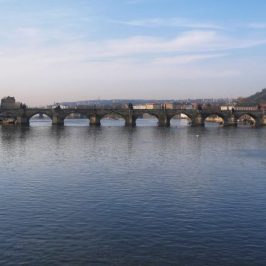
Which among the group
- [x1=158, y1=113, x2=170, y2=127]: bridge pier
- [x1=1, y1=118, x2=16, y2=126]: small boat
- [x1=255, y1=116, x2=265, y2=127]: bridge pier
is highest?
[x1=1, y1=118, x2=16, y2=126]: small boat

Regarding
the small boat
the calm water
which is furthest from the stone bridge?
the calm water

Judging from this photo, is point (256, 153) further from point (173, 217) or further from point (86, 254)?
point (86, 254)

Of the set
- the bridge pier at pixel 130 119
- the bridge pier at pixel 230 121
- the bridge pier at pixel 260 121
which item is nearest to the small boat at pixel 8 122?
the bridge pier at pixel 130 119

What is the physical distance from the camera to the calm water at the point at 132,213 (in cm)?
2250

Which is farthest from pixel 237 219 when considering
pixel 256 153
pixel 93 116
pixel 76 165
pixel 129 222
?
pixel 93 116

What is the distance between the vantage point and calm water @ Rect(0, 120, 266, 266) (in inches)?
Answer: 886

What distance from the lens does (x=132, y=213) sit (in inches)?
1168

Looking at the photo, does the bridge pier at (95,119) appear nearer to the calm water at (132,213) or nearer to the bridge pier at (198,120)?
the bridge pier at (198,120)

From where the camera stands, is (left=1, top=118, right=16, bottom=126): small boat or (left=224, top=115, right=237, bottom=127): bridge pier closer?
(left=224, top=115, right=237, bottom=127): bridge pier

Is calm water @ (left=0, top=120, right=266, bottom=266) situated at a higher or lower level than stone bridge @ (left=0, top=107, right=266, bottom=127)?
lower

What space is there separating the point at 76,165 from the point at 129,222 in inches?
984

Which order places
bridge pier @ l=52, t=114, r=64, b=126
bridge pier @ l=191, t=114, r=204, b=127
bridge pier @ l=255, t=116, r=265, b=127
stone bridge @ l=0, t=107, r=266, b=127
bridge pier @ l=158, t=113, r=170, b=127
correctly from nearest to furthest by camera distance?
stone bridge @ l=0, t=107, r=266, b=127 < bridge pier @ l=158, t=113, r=170, b=127 < bridge pier @ l=191, t=114, r=204, b=127 < bridge pier @ l=52, t=114, r=64, b=126 < bridge pier @ l=255, t=116, r=265, b=127

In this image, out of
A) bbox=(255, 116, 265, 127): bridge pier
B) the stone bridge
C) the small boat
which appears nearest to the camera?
the stone bridge

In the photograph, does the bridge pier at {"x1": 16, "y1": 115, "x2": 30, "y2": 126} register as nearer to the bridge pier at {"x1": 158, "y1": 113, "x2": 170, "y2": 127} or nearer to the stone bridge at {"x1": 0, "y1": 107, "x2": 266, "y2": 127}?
the stone bridge at {"x1": 0, "y1": 107, "x2": 266, "y2": 127}
